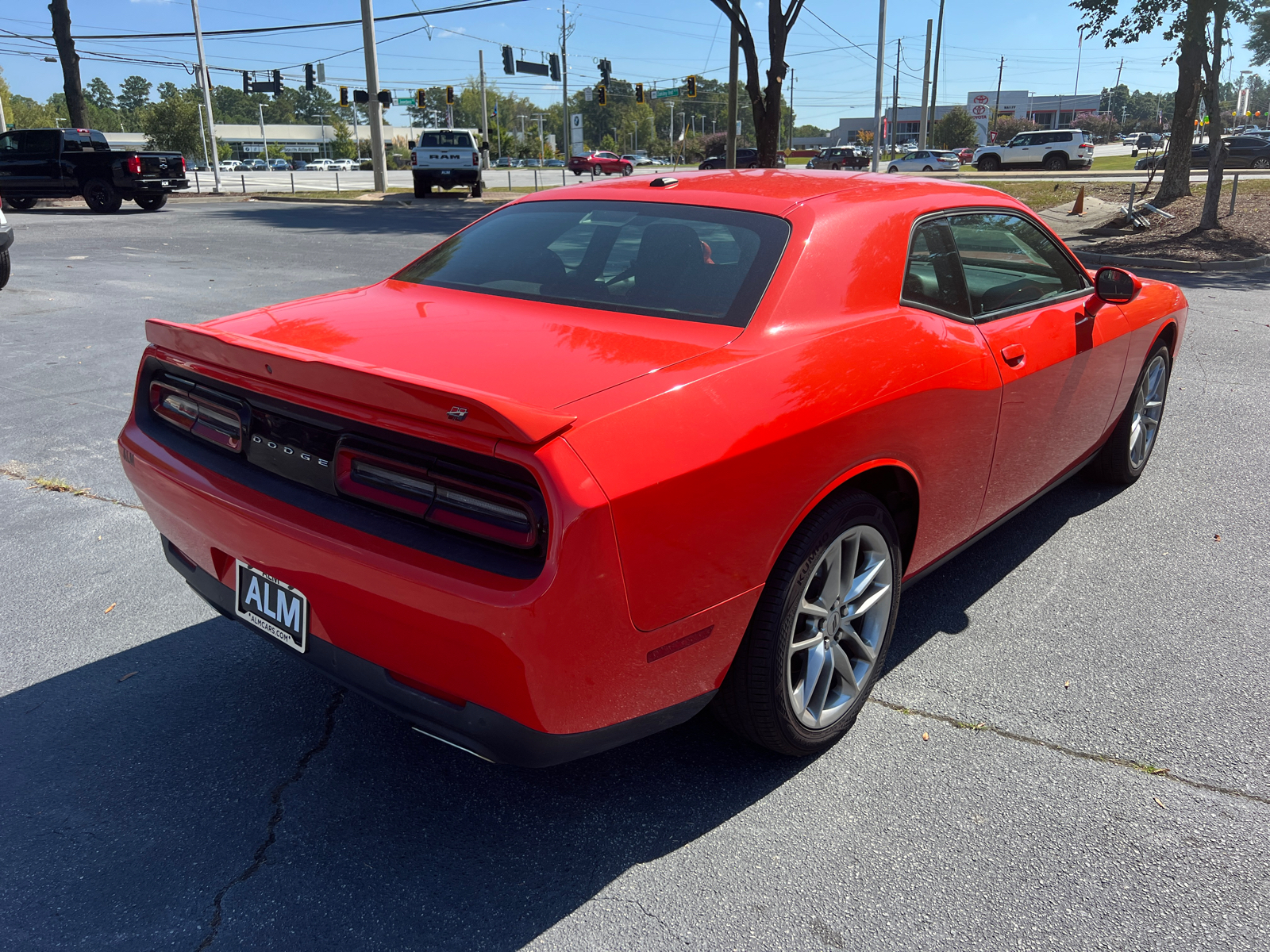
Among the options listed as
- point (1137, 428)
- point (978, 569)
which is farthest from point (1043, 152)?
point (978, 569)

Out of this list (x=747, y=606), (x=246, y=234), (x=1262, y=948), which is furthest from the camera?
(x=246, y=234)

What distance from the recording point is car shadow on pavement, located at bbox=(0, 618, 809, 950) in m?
2.07

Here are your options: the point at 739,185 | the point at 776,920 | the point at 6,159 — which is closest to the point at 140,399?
the point at 739,185

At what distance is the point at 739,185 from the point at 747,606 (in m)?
1.67

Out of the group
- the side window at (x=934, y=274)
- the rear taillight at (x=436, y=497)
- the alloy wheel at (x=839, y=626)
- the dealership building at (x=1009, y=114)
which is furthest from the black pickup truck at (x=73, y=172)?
the dealership building at (x=1009, y=114)

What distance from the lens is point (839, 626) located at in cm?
263

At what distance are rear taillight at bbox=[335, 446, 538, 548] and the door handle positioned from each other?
1989 millimetres

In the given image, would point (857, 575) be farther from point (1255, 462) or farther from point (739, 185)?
point (1255, 462)

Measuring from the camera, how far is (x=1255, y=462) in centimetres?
521

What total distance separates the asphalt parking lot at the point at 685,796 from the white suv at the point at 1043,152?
4277 cm

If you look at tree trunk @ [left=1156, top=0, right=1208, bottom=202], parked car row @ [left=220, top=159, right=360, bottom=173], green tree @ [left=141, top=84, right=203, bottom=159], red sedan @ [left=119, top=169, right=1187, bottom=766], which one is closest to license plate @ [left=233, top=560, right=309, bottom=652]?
red sedan @ [left=119, top=169, right=1187, bottom=766]

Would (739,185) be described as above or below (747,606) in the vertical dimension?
above

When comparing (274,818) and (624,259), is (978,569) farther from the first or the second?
(274,818)

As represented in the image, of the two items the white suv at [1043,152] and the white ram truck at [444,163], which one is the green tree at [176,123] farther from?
the white suv at [1043,152]
